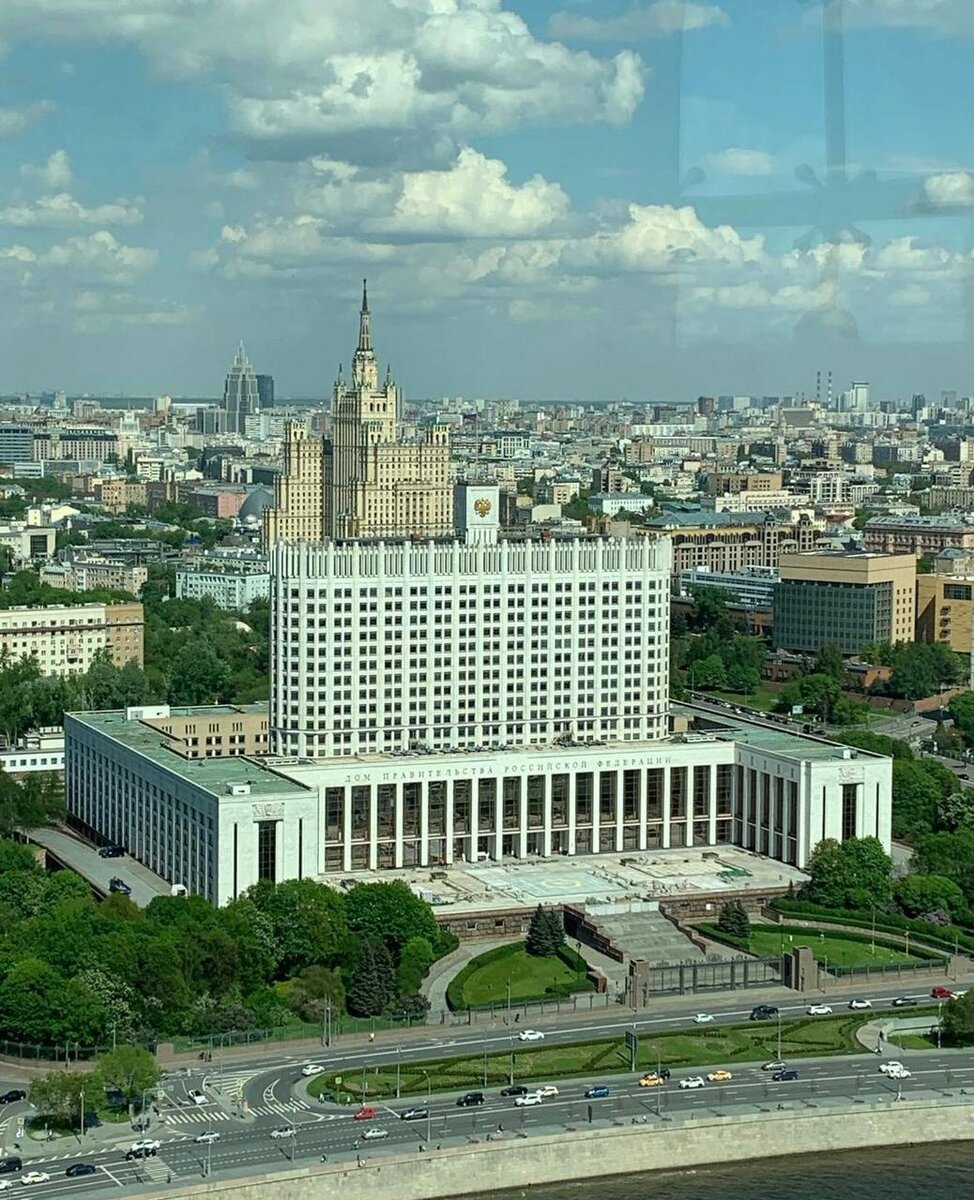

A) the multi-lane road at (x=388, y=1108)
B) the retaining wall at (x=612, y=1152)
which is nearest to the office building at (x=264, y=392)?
the multi-lane road at (x=388, y=1108)

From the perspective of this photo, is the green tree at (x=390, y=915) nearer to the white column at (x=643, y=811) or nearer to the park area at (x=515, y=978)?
the park area at (x=515, y=978)

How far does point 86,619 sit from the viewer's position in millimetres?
37156

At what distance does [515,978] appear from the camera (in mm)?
19281

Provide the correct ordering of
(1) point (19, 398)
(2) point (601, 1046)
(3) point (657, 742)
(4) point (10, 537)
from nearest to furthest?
(2) point (601, 1046), (3) point (657, 742), (1) point (19, 398), (4) point (10, 537)

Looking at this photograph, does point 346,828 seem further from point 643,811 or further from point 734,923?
point 734,923

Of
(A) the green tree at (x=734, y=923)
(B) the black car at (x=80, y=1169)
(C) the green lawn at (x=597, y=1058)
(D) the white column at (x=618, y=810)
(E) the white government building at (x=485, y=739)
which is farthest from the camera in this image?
(D) the white column at (x=618, y=810)

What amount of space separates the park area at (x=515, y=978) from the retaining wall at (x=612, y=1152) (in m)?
3.03

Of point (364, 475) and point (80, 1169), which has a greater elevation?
point (364, 475)

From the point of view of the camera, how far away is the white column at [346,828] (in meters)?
22.5

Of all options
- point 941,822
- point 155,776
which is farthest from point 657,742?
point 155,776

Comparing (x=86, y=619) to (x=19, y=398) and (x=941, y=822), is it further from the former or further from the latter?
(x=941, y=822)

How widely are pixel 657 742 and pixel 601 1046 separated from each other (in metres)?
7.35

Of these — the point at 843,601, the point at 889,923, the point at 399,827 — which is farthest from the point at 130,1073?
the point at 843,601

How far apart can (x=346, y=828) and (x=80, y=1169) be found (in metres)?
8.23
